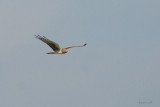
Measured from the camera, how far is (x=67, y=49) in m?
65.0

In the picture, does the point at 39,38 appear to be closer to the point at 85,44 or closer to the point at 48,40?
the point at 48,40

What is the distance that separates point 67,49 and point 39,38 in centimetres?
577

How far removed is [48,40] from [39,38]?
117 centimetres

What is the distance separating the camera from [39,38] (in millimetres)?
60188

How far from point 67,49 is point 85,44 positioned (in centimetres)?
271

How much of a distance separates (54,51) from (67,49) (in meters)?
2.38

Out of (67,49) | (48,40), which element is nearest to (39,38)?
(48,40)

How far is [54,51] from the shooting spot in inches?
2485

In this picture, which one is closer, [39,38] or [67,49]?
[39,38]

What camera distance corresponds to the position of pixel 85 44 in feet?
208

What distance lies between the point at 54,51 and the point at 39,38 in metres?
3.59

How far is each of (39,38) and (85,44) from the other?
6035 millimetres

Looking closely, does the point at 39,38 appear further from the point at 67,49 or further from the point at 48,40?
the point at 67,49

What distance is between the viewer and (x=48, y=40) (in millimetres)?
60844
